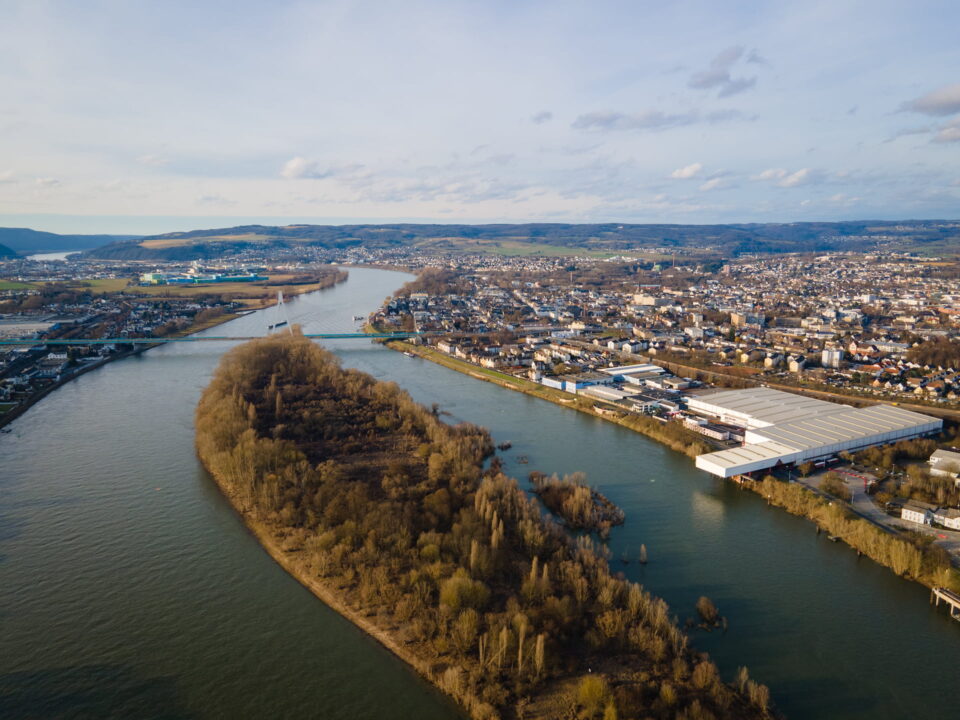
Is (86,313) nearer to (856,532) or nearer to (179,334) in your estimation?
(179,334)

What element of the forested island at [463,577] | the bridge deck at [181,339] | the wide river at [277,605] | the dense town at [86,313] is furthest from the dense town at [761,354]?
the dense town at [86,313]

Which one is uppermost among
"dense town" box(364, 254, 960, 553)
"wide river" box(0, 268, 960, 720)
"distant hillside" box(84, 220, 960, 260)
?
"distant hillside" box(84, 220, 960, 260)

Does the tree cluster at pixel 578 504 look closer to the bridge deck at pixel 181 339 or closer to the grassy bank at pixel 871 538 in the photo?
the grassy bank at pixel 871 538

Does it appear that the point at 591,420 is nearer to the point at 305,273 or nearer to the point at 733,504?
the point at 733,504

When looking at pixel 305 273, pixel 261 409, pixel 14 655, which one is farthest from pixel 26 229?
pixel 14 655

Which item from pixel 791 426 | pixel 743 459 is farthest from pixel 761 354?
pixel 743 459

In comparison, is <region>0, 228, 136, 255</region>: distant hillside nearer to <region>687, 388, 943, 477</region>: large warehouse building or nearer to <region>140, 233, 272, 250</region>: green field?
<region>140, 233, 272, 250</region>: green field

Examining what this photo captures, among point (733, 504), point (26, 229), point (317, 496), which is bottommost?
point (733, 504)

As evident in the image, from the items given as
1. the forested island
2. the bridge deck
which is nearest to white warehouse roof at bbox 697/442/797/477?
the forested island
